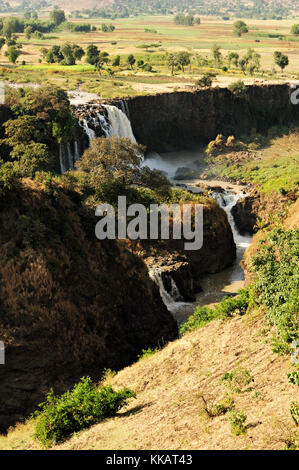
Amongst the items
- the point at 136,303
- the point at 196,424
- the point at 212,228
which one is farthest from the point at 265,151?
the point at 196,424

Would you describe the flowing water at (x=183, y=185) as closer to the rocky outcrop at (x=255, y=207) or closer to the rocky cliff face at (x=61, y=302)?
the rocky outcrop at (x=255, y=207)

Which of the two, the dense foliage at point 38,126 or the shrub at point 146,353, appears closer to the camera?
the shrub at point 146,353

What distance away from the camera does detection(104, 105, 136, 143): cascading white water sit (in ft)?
168

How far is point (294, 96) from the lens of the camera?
70.6m

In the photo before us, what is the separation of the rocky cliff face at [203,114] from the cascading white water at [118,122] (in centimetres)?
375

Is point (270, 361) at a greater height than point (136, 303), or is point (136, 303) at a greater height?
point (270, 361)

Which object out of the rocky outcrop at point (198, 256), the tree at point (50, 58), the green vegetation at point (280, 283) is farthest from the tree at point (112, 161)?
the tree at point (50, 58)

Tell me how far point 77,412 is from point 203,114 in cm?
5177

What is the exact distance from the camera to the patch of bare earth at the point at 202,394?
13.3m

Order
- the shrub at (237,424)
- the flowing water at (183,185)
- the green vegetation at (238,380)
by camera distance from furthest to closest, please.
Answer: the flowing water at (183,185) < the green vegetation at (238,380) < the shrub at (237,424)

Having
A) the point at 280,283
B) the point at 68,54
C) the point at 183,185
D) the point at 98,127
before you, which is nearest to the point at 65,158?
the point at 98,127

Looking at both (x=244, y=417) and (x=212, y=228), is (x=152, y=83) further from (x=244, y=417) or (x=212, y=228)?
(x=244, y=417)
